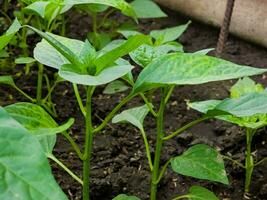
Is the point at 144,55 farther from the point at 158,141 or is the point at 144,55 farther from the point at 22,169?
the point at 22,169

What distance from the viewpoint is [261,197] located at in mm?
1348

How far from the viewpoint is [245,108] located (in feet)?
3.32

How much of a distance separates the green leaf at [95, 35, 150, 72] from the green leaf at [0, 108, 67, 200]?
0.71 feet

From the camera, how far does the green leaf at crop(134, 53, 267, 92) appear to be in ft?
2.97

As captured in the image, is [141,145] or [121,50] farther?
[141,145]

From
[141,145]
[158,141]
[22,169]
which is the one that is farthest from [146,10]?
[22,169]

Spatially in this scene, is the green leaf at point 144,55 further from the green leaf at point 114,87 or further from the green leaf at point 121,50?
the green leaf at point 114,87

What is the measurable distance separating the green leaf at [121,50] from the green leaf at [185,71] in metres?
0.05

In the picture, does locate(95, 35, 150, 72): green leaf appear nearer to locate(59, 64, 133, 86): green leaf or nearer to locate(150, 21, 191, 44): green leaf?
locate(59, 64, 133, 86): green leaf

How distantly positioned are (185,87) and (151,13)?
23cm

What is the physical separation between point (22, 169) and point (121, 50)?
0.26 meters

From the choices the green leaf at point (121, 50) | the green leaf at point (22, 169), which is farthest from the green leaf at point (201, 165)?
the green leaf at point (22, 169)

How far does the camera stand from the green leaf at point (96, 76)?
0.85 meters

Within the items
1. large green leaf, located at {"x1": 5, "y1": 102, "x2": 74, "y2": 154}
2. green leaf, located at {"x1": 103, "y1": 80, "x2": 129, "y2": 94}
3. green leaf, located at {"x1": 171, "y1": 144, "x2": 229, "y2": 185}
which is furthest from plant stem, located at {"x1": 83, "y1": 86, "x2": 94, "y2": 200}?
green leaf, located at {"x1": 103, "y1": 80, "x2": 129, "y2": 94}
